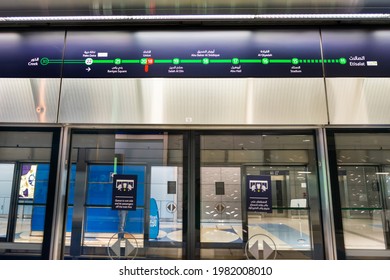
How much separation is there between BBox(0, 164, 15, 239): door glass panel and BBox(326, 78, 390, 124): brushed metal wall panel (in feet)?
10.3

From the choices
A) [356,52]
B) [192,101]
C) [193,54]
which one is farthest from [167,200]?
[356,52]

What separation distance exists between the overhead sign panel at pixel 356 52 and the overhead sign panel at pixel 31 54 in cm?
267

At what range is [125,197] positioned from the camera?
272 centimetres

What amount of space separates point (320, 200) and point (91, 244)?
2193 millimetres

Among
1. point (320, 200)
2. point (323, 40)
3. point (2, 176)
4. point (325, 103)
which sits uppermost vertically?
point (323, 40)

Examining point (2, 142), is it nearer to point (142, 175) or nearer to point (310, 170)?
point (142, 175)

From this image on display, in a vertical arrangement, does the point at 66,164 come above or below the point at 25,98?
below

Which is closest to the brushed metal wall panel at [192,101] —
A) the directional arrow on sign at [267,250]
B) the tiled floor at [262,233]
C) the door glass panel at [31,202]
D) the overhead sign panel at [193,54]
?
the overhead sign panel at [193,54]

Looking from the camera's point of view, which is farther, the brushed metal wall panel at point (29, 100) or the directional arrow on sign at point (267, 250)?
the brushed metal wall panel at point (29, 100)

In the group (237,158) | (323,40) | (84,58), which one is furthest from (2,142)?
(323,40)

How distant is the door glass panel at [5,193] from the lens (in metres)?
2.70

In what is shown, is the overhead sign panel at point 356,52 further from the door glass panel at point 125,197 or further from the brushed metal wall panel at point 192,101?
the door glass panel at point 125,197

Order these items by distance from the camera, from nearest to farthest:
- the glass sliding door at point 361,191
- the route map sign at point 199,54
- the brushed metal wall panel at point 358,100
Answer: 1. the glass sliding door at point 361,191
2. the brushed metal wall panel at point 358,100
3. the route map sign at point 199,54

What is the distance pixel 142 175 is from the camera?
9.14ft
